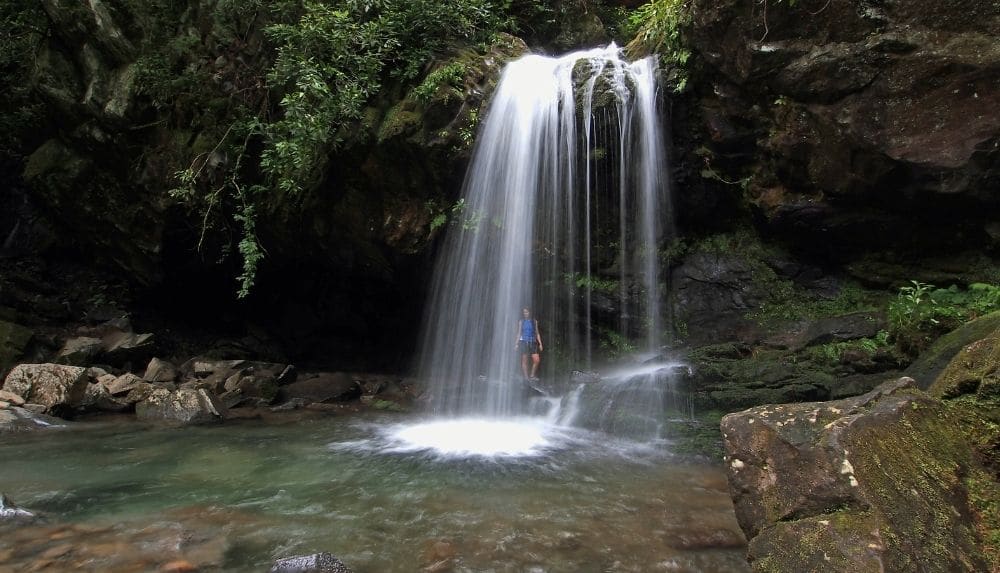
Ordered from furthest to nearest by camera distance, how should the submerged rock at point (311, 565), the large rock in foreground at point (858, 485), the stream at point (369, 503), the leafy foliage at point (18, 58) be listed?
1. the leafy foliage at point (18, 58)
2. the stream at point (369, 503)
3. the submerged rock at point (311, 565)
4. the large rock in foreground at point (858, 485)

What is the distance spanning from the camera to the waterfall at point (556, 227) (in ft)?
32.5

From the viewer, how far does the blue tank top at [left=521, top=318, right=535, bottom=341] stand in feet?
34.6

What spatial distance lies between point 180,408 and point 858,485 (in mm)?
10231

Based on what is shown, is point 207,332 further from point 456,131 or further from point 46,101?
point 456,131

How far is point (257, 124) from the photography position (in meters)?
→ 10.5

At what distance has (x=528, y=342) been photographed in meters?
10.6

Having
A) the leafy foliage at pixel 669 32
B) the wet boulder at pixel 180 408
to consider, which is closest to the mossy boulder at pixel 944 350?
the leafy foliage at pixel 669 32

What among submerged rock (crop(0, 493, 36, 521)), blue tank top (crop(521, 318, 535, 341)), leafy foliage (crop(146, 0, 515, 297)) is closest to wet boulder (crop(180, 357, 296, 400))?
leafy foliage (crop(146, 0, 515, 297))

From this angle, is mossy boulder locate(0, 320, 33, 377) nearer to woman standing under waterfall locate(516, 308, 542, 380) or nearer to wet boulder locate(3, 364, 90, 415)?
wet boulder locate(3, 364, 90, 415)

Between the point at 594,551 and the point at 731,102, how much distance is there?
24.6ft

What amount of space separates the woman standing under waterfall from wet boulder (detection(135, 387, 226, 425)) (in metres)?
5.71

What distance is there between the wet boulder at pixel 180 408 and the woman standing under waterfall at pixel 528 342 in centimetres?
571

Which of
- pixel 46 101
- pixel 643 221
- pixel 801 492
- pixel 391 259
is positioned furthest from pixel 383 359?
pixel 801 492

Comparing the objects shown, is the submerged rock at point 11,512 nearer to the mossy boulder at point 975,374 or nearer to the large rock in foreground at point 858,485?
the large rock in foreground at point 858,485
